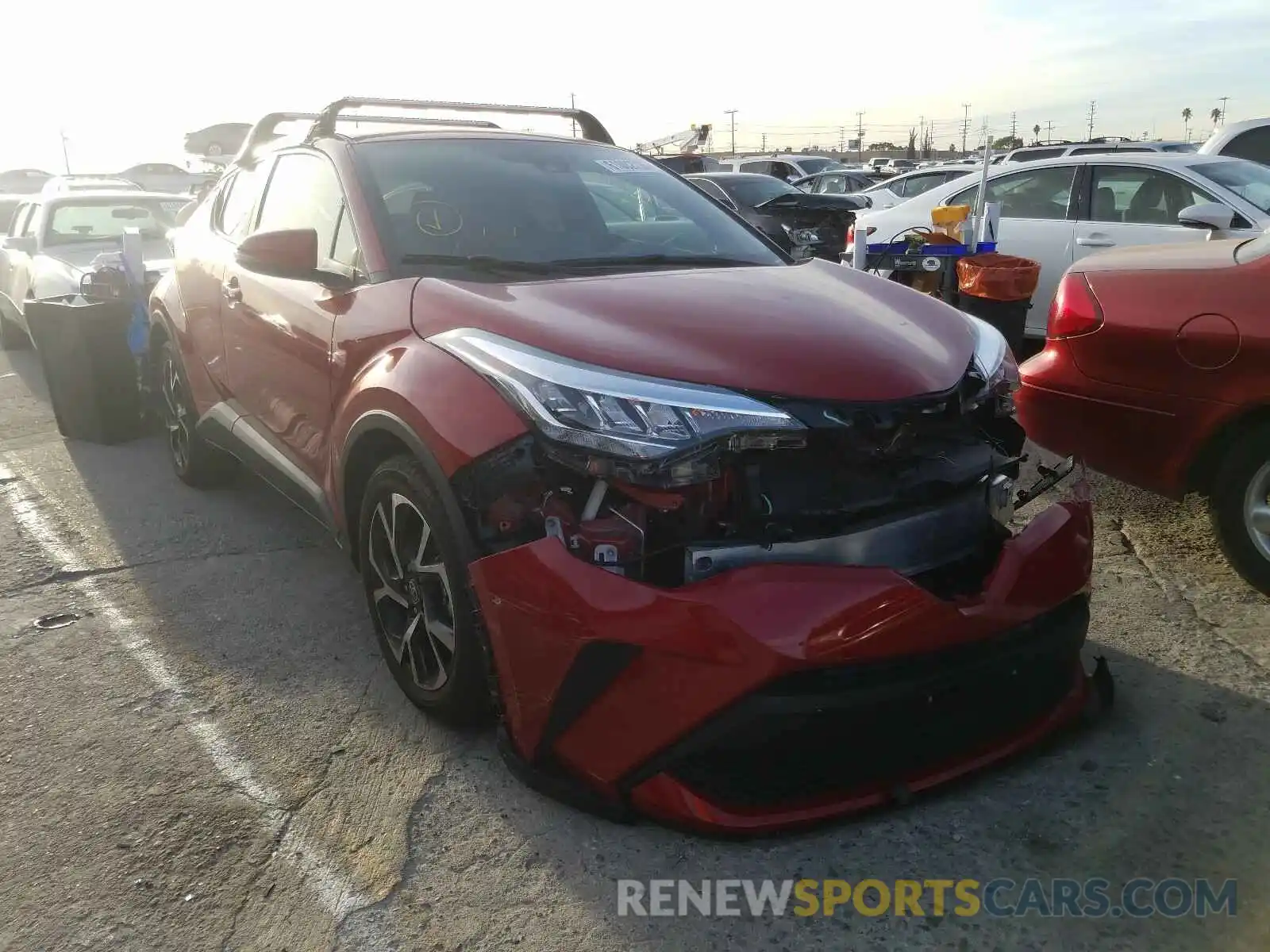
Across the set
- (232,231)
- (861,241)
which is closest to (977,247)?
(861,241)

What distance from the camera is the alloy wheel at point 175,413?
16.7ft

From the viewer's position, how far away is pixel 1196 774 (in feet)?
8.60

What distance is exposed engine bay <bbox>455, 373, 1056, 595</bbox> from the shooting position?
2314 millimetres

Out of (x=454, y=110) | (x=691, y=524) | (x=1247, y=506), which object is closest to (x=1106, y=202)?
(x=1247, y=506)

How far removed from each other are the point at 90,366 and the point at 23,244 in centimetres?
375

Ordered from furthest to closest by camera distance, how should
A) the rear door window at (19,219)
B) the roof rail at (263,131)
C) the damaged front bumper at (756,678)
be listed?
the rear door window at (19,219) < the roof rail at (263,131) < the damaged front bumper at (756,678)

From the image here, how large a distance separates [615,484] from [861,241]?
5221 millimetres

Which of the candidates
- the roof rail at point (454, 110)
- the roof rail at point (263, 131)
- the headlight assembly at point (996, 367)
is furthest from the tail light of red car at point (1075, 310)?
the roof rail at point (263, 131)

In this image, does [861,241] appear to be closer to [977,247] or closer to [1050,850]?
[977,247]

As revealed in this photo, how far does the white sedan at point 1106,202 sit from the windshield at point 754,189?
5.65 meters

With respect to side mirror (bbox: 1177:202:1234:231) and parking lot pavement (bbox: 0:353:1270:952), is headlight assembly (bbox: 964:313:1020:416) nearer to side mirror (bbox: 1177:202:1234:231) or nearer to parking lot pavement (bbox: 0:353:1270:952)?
parking lot pavement (bbox: 0:353:1270:952)

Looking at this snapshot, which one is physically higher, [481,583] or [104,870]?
[481,583]

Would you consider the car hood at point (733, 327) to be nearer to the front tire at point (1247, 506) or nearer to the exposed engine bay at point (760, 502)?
the exposed engine bay at point (760, 502)

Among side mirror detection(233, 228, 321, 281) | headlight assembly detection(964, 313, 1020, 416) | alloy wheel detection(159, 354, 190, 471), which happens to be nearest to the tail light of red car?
headlight assembly detection(964, 313, 1020, 416)
